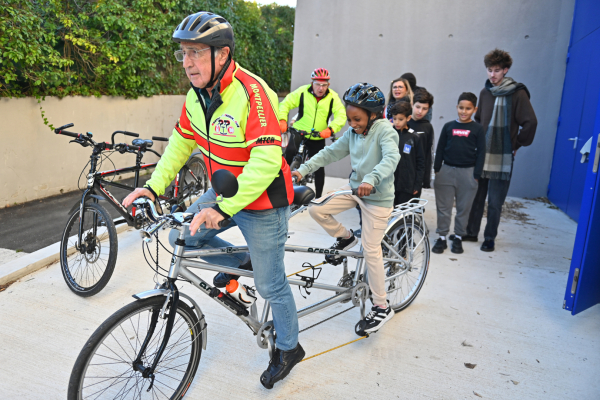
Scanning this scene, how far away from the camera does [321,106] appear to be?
580 centimetres

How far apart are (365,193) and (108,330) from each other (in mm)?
1540

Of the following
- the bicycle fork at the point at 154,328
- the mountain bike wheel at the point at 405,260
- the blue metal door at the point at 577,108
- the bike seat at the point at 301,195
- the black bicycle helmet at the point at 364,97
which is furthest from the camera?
the blue metal door at the point at 577,108

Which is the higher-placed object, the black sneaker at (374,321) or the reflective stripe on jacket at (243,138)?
the reflective stripe on jacket at (243,138)

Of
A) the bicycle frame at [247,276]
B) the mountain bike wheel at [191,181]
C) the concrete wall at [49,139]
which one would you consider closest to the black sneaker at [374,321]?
the bicycle frame at [247,276]

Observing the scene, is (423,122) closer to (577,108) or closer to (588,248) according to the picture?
(588,248)

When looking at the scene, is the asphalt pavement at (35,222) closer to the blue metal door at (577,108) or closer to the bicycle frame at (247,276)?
the bicycle frame at (247,276)

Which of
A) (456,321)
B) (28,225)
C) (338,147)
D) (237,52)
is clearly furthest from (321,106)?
(237,52)

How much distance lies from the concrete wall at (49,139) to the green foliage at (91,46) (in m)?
0.17

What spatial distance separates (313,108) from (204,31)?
3926 millimetres

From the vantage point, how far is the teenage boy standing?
4715 mm

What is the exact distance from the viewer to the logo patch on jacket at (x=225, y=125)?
209 centimetres

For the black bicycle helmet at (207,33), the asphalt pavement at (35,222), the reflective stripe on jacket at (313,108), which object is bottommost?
the asphalt pavement at (35,222)

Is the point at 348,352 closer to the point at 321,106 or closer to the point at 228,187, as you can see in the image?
the point at 228,187

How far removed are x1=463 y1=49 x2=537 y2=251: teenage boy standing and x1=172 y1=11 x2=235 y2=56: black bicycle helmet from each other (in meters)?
3.64
